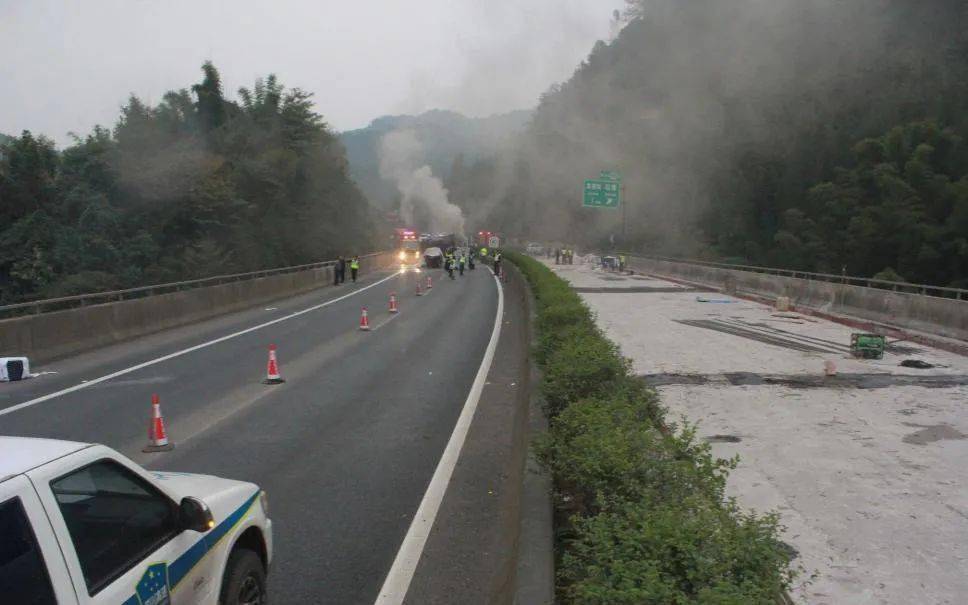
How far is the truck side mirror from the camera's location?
3.64 m

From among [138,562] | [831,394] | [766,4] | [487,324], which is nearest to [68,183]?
[487,324]

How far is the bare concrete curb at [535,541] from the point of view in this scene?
3.99 metres

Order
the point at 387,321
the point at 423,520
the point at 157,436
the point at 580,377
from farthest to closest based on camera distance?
the point at 387,321 → the point at 157,436 → the point at 580,377 → the point at 423,520

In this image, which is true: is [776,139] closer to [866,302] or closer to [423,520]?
[866,302]

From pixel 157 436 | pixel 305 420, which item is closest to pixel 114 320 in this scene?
pixel 305 420

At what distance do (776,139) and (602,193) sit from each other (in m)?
49.9

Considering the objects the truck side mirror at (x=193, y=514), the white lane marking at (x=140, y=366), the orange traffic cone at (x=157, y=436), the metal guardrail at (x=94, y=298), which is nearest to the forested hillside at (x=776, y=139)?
the metal guardrail at (x=94, y=298)

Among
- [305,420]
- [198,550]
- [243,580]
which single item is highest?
[198,550]

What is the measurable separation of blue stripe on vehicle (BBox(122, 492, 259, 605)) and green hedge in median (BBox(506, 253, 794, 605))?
1738 mm

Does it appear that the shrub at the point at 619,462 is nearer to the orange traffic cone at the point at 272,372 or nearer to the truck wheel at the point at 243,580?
the truck wheel at the point at 243,580

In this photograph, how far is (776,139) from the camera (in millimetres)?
89000

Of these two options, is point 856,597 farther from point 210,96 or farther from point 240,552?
point 210,96

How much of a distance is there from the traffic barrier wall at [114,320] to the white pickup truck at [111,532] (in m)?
12.9

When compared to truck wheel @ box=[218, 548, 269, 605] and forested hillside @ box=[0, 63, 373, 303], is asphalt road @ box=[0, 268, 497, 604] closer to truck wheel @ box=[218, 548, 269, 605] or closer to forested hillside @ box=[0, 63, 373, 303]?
truck wheel @ box=[218, 548, 269, 605]
